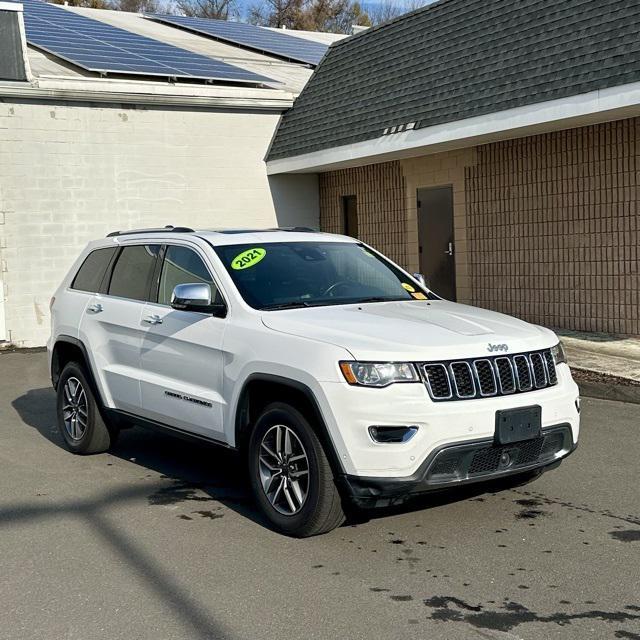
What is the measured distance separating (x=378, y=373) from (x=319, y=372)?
1.09 ft

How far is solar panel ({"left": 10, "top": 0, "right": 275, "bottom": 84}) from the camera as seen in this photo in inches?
672

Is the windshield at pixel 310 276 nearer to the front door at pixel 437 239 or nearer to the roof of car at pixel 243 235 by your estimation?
the roof of car at pixel 243 235

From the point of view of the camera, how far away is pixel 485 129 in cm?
1264

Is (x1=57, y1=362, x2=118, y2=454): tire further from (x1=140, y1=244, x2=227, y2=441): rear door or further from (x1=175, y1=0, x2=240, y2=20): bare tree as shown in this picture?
(x1=175, y1=0, x2=240, y2=20): bare tree

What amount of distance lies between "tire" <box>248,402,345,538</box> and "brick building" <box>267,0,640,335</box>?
698 centimetres

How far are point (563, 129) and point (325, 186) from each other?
21.7ft

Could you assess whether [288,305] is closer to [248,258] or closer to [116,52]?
[248,258]

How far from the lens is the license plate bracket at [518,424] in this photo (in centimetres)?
516

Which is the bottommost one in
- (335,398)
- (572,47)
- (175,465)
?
(175,465)

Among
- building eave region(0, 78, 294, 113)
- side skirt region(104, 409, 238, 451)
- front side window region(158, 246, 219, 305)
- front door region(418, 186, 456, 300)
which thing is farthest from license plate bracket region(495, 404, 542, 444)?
building eave region(0, 78, 294, 113)

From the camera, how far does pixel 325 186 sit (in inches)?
734

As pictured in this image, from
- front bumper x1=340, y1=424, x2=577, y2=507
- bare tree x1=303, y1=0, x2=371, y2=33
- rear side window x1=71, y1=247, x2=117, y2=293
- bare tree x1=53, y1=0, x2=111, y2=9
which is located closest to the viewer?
front bumper x1=340, y1=424, x2=577, y2=507

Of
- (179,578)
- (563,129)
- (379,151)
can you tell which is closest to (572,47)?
(563,129)

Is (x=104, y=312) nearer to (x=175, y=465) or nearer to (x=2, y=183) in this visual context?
(x=175, y=465)
